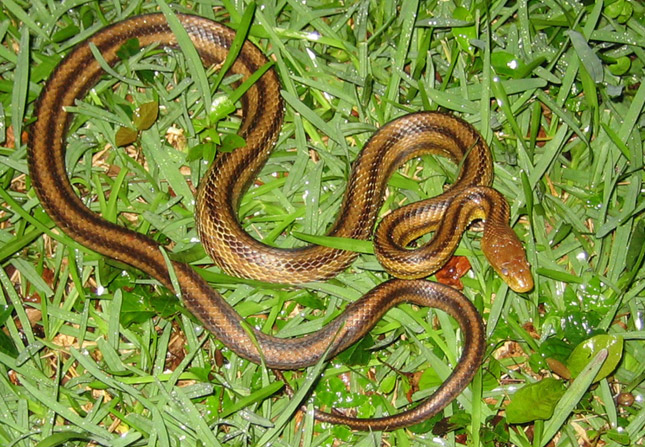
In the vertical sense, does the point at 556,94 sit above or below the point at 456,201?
above

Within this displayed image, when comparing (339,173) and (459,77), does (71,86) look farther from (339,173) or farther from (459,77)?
(459,77)

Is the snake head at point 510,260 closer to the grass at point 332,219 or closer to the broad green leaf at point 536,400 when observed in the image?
the grass at point 332,219

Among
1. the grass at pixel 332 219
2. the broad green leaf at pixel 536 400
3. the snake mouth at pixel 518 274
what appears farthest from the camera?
the grass at pixel 332 219

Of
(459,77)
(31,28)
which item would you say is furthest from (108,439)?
(459,77)

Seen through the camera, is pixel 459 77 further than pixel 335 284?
Yes

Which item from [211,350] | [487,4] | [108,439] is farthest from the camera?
[487,4]

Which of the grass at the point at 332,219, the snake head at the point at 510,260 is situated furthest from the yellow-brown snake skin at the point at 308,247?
the grass at the point at 332,219

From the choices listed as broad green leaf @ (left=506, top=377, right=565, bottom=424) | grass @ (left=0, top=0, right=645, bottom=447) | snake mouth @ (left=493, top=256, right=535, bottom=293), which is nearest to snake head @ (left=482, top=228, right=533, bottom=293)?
snake mouth @ (left=493, top=256, right=535, bottom=293)

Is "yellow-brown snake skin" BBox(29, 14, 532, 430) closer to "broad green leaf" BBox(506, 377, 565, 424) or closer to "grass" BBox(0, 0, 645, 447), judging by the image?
"grass" BBox(0, 0, 645, 447)
